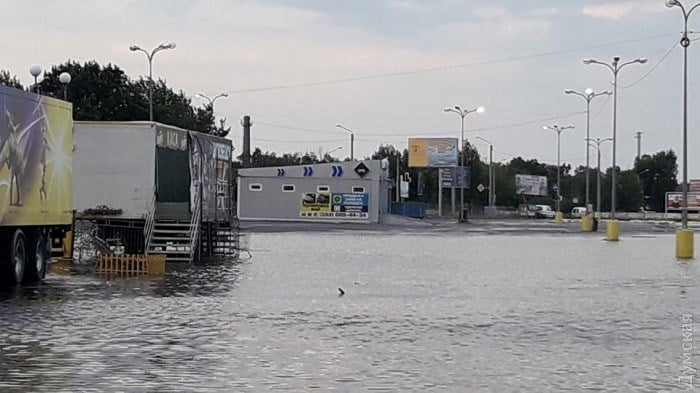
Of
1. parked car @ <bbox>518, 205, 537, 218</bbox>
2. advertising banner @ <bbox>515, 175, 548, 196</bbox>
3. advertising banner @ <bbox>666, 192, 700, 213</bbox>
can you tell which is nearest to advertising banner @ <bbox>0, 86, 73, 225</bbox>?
parked car @ <bbox>518, 205, 537, 218</bbox>

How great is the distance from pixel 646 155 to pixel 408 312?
154 m

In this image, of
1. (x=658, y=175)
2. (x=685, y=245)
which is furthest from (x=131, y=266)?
(x=658, y=175)

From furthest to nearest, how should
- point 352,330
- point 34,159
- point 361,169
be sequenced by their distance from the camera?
point 361,169 → point 34,159 → point 352,330

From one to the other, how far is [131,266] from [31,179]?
473 cm

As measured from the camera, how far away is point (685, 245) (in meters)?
36.1

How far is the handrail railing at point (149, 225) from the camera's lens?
100 feet

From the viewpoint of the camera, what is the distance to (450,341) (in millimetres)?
14188

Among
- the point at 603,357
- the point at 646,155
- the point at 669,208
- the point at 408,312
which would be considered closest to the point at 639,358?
the point at 603,357

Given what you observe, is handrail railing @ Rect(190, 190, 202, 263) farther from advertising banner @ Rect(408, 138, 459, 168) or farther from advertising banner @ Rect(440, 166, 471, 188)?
advertising banner @ Rect(408, 138, 459, 168)

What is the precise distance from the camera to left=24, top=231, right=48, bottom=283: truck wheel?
23.1 m

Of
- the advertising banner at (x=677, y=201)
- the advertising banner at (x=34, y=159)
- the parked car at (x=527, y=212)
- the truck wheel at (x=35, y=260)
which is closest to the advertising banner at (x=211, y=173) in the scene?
the advertising banner at (x=34, y=159)

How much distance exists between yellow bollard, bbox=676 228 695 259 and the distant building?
160 feet

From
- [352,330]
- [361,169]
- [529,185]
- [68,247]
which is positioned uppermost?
[529,185]

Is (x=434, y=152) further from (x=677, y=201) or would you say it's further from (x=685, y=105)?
(x=685, y=105)
